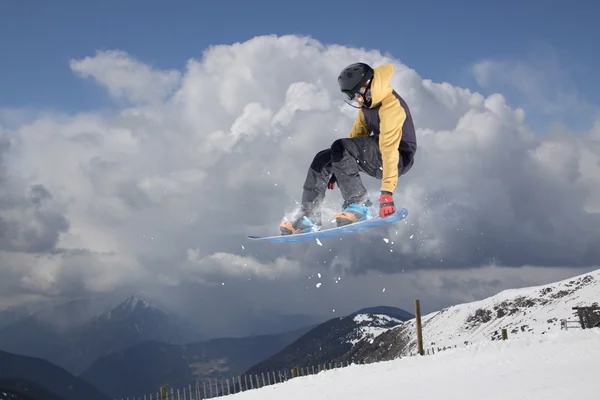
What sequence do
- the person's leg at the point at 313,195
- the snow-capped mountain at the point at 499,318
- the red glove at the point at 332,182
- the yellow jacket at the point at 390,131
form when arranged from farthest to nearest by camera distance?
the snow-capped mountain at the point at 499,318 → the red glove at the point at 332,182 → the person's leg at the point at 313,195 → the yellow jacket at the point at 390,131

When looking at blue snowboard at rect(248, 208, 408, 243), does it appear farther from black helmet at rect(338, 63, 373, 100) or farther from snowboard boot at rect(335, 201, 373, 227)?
black helmet at rect(338, 63, 373, 100)

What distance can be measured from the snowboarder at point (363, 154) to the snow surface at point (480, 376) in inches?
301

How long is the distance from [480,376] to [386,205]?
44.0 feet

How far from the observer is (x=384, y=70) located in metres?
6.33

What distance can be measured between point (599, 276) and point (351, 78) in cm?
13055

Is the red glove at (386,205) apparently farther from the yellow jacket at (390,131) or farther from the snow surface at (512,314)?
the snow surface at (512,314)

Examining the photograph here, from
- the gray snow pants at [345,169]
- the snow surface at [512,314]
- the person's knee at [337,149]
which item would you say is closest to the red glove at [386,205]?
the gray snow pants at [345,169]

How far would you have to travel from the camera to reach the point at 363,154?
723 centimetres

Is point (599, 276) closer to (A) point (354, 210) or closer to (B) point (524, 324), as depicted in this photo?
(B) point (524, 324)

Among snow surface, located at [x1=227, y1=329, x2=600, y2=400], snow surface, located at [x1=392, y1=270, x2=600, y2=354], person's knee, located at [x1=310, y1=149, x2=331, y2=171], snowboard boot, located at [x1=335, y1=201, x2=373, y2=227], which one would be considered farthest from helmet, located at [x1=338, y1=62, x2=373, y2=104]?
snow surface, located at [x1=392, y1=270, x2=600, y2=354]

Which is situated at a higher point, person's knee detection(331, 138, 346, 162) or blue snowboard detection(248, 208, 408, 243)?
person's knee detection(331, 138, 346, 162)

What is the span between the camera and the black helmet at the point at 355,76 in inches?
250

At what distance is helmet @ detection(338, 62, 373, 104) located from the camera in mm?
6352

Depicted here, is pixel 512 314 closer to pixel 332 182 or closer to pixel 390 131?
pixel 332 182
